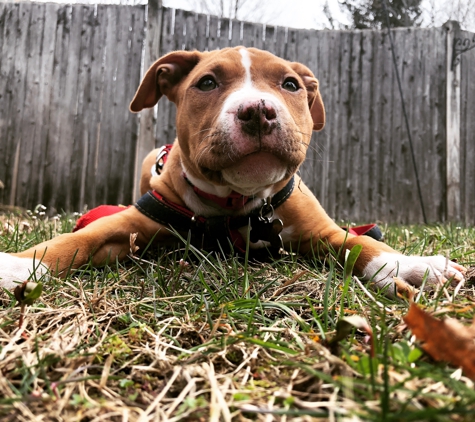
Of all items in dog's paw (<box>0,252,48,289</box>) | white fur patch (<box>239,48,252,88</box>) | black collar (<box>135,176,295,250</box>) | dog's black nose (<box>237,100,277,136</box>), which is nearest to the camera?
dog's paw (<box>0,252,48,289</box>)

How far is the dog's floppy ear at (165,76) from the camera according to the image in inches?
108

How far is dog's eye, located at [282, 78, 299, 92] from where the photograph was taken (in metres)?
2.42

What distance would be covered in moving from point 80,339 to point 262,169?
116 cm

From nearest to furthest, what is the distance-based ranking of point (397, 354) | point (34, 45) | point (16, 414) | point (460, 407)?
point (460, 407) → point (16, 414) → point (397, 354) → point (34, 45)

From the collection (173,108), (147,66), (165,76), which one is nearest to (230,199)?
(165,76)

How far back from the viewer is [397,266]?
180 centimetres

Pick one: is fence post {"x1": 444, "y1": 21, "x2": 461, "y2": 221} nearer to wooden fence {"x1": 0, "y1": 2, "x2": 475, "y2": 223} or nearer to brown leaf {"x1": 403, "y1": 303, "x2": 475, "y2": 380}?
wooden fence {"x1": 0, "y1": 2, "x2": 475, "y2": 223}

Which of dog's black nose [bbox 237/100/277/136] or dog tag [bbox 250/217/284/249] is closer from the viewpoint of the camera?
dog's black nose [bbox 237/100/277/136]

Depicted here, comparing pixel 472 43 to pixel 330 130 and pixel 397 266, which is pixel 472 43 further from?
pixel 397 266

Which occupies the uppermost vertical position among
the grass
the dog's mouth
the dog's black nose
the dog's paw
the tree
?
the tree

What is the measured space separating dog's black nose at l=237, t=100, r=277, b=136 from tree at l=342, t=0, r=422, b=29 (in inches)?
443

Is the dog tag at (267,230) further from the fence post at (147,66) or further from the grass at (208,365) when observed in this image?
the fence post at (147,66)

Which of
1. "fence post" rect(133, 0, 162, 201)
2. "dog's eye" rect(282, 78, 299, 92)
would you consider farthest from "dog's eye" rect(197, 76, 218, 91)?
"fence post" rect(133, 0, 162, 201)

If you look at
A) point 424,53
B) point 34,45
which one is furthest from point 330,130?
point 34,45
